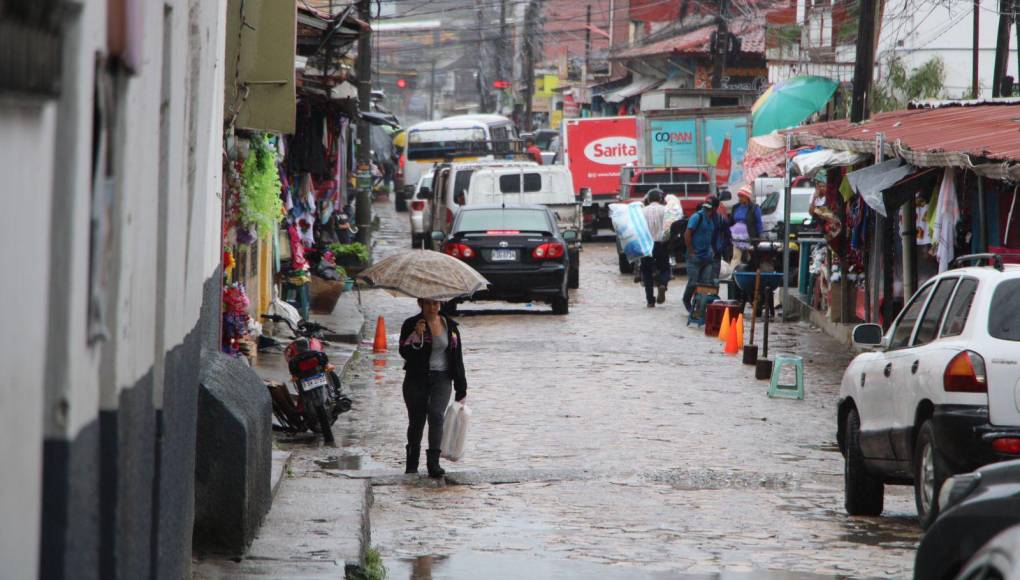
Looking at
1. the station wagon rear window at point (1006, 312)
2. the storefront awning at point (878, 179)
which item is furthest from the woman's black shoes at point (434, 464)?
the storefront awning at point (878, 179)

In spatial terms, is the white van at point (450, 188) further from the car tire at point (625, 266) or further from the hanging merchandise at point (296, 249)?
the hanging merchandise at point (296, 249)

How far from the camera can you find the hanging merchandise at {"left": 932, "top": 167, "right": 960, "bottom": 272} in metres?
15.4

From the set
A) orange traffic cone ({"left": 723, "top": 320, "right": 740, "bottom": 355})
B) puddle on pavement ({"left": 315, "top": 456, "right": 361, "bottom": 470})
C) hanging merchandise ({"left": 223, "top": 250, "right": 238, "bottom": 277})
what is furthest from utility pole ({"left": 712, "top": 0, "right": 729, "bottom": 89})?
puddle on pavement ({"left": 315, "top": 456, "right": 361, "bottom": 470})

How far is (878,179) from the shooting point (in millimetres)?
16359

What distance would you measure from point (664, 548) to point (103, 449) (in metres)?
5.61

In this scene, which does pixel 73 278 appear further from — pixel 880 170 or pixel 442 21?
pixel 442 21

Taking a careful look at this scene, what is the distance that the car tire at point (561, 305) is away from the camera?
79.9ft

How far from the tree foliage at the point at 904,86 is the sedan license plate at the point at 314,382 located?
25.4m

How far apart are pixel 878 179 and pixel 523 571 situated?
9342mm

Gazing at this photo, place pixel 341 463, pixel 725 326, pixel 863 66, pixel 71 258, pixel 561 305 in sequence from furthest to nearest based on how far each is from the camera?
pixel 561 305 → pixel 863 66 → pixel 725 326 → pixel 341 463 → pixel 71 258

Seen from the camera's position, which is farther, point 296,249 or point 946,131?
point 296,249

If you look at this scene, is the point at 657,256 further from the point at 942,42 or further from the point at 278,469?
the point at 942,42

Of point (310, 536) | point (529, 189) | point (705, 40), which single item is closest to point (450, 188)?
point (529, 189)

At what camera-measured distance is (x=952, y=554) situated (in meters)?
5.22
